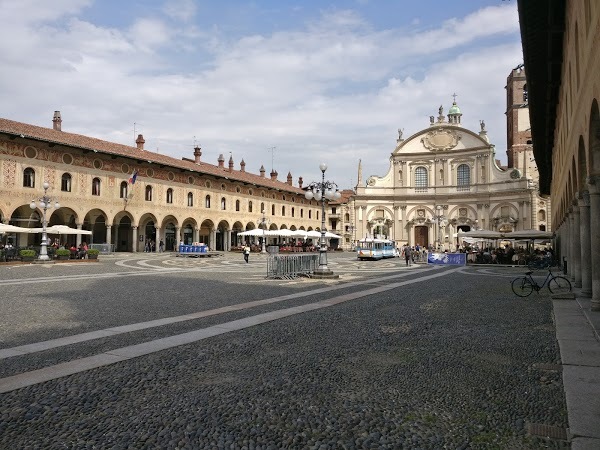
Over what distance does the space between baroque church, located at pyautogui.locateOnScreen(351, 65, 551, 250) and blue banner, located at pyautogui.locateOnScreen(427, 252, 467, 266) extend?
2201cm

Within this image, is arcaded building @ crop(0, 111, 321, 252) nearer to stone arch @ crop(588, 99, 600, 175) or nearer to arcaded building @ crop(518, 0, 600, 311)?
arcaded building @ crop(518, 0, 600, 311)

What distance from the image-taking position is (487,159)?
189ft

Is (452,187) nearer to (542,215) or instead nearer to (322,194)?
(542,215)

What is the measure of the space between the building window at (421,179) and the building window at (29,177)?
1787 inches

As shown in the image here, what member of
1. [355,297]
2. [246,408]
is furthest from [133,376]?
[355,297]

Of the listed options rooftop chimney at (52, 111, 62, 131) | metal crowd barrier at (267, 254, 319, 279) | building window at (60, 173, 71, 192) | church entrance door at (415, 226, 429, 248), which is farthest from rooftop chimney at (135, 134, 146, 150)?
church entrance door at (415, 226, 429, 248)

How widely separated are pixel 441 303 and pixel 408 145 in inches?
2122

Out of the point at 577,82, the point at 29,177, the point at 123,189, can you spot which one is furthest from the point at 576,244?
the point at 123,189

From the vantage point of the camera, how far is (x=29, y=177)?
33.3m

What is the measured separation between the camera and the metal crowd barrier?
1716 cm

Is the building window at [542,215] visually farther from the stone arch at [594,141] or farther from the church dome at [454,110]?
the stone arch at [594,141]

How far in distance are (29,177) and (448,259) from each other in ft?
102

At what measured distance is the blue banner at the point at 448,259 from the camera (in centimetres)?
3238

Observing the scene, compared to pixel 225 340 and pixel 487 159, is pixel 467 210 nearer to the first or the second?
pixel 487 159
